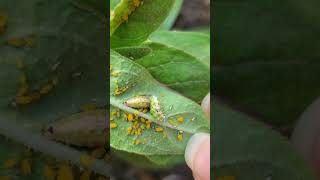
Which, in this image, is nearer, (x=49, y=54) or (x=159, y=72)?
(x=49, y=54)

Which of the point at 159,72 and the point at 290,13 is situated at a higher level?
the point at 290,13

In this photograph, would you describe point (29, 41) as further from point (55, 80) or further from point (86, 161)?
point (86, 161)

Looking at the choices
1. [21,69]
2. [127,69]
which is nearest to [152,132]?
[127,69]

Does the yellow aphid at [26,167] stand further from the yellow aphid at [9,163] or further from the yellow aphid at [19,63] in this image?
the yellow aphid at [19,63]

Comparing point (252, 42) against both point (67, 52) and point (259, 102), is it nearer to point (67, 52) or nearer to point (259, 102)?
point (259, 102)

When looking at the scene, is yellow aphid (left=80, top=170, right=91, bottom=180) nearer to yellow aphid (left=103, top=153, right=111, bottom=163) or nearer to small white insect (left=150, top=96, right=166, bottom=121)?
yellow aphid (left=103, top=153, right=111, bottom=163)
